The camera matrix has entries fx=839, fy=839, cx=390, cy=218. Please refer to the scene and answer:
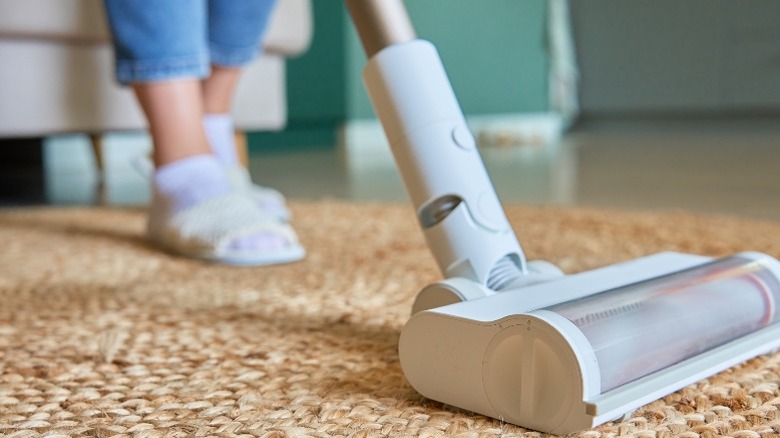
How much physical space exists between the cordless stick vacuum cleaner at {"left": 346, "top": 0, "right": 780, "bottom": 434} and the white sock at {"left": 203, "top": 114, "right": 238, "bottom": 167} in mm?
673

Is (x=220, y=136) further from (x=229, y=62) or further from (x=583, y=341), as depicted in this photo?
(x=583, y=341)

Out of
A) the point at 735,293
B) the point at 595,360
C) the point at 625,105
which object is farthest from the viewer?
the point at 625,105

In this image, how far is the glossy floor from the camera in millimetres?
1598

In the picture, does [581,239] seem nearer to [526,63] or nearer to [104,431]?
[104,431]

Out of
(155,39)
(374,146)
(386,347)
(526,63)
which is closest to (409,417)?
(386,347)

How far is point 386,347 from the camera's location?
1.84ft

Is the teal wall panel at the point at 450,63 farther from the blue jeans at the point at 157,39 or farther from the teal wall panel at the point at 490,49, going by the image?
the blue jeans at the point at 157,39

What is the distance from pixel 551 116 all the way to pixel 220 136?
346cm

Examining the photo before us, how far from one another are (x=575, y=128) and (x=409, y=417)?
474 cm

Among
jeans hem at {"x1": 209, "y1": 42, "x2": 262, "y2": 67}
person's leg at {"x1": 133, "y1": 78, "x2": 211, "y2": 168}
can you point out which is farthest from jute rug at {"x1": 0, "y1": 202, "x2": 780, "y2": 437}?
jeans hem at {"x1": 209, "y1": 42, "x2": 262, "y2": 67}

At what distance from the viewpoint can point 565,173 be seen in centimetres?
219

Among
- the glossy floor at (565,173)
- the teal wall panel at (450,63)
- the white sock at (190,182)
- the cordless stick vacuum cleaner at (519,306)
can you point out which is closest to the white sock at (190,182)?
the white sock at (190,182)

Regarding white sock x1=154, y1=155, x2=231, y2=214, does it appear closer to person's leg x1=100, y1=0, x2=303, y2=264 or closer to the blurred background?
person's leg x1=100, y1=0, x2=303, y2=264

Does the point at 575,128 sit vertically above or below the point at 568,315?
below
